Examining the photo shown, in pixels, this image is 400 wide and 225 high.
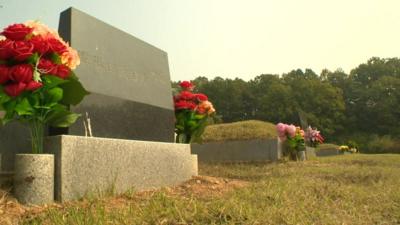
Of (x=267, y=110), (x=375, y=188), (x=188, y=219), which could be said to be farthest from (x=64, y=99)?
(x=267, y=110)

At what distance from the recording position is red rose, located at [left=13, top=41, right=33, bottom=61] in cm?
371

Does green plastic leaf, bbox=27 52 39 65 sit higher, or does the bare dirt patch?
green plastic leaf, bbox=27 52 39 65

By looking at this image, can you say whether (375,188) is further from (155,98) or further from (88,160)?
(88,160)

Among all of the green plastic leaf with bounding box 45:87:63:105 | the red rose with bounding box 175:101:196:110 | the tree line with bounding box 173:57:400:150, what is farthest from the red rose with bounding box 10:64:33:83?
the tree line with bounding box 173:57:400:150

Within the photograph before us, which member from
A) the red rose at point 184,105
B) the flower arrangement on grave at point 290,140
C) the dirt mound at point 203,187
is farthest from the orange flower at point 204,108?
the flower arrangement on grave at point 290,140

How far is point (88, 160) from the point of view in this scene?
4086mm

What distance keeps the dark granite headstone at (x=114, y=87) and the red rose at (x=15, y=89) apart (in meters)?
0.57

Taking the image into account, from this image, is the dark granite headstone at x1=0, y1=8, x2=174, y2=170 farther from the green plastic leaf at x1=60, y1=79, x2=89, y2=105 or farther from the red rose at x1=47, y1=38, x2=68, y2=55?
the red rose at x1=47, y1=38, x2=68, y2=55

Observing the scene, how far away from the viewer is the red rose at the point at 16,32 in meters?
3.84

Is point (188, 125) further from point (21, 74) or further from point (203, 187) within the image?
point (21, 74)

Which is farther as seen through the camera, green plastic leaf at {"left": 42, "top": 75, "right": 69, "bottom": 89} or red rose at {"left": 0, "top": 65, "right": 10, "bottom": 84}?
green plastic leaf at {"left": 42, "top": 75, "right": 69, "bottom": 89}

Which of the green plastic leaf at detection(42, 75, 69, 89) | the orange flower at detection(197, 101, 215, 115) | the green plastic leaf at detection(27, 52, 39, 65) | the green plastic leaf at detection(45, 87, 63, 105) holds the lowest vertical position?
the green plastic leaf at detection(45, 87, 63, 105)

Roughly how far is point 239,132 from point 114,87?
27.4ft

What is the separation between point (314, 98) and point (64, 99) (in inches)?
2099
